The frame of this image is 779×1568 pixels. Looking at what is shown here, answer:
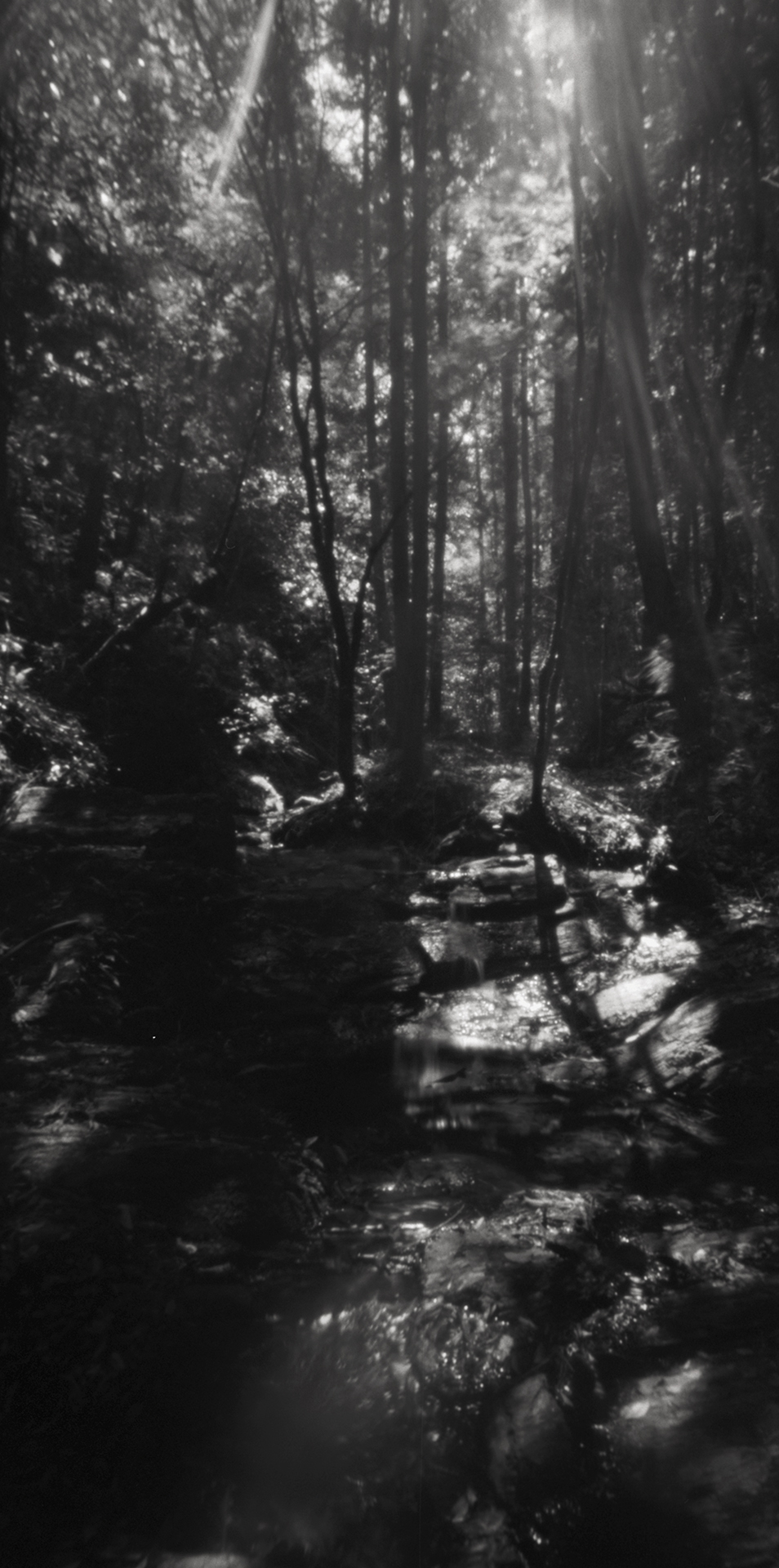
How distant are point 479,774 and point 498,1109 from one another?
21.6 feet

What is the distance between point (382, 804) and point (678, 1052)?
600cm

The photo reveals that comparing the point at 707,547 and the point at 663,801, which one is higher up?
the point at 707,547

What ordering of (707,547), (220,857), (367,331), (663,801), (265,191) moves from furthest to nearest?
(707,547), (367,331), (265,191), (663,801), (220,857)

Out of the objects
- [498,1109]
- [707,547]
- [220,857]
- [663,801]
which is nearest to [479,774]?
[663,801]

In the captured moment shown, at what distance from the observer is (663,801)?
10.0 m

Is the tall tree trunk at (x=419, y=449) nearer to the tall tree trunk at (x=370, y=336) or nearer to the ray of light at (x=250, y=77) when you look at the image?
the tall tree trunk at (x=370, y=336)

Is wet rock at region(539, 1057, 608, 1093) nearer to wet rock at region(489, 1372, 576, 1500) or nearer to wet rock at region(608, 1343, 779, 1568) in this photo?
wet rock at region(608, 1343, 779, 1568)

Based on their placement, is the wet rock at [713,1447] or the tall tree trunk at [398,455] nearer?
the wet rock at [713,1447]

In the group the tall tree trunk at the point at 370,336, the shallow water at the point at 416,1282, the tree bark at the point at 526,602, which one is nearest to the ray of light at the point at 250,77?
the tall tree trunk at the point at 370,336

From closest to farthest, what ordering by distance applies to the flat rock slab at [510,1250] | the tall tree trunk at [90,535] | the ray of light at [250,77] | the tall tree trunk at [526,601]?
the flat rock slab at [510,1250]
the ray of light at [250,77]
the tall tree trunk at [90,535]
the tall tree trunk at [526,601]

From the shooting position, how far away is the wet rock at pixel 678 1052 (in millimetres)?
5492

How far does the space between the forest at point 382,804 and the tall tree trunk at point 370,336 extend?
9 centimetres

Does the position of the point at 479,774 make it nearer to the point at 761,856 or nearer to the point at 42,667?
the point at 761,856

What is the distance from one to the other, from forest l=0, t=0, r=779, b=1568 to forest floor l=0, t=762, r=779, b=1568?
23 mm
